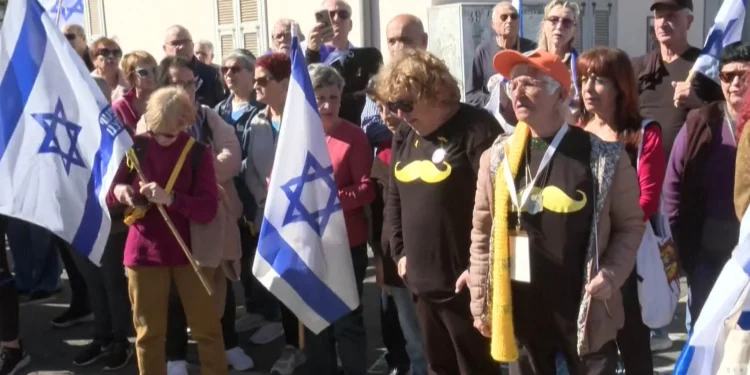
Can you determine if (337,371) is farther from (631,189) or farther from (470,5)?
(470,5)

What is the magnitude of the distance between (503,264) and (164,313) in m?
1.98

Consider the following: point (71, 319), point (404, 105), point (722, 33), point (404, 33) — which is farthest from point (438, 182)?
point (71, 319)

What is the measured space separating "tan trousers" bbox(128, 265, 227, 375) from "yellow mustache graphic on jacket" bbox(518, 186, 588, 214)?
2.00 m

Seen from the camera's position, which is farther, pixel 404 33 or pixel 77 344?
pixel 77 344

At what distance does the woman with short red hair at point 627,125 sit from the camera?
141 inches

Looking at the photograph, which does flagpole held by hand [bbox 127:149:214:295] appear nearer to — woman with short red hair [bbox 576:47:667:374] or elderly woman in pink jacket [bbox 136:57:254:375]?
elderly woman in pink jacket [bbox 136:57:254:375]

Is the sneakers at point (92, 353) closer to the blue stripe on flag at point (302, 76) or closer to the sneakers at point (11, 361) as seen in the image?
the sneakers at point (11, 361)

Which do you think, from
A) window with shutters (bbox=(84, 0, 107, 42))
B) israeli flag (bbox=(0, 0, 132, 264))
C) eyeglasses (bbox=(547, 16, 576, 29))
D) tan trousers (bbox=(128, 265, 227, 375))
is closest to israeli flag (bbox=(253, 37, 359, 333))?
tan trousers (bbox=(128, 265, 227, 375))

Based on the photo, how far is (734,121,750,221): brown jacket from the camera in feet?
9.44

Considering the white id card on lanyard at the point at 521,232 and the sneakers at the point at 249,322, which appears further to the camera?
the sneakers at the point at 249,322

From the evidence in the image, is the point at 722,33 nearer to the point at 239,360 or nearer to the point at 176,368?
the point at 239,360

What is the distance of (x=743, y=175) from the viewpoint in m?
2.88

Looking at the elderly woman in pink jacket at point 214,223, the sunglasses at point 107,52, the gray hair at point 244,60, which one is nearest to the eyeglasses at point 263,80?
the elderly woman in pink jacket at point 214,223

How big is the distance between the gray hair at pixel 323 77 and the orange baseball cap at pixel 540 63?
60.3 inches
